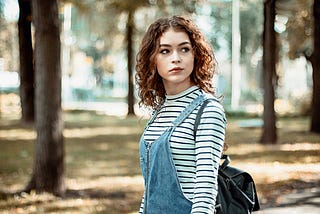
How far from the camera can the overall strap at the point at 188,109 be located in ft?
8.39

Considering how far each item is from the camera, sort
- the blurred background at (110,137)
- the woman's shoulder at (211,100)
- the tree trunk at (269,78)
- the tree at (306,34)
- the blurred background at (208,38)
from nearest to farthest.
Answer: the woman's shoulder at (211,100) → the blurred background at (110,137) → the tree trunk at (269,78) → the tree at (306,34) → the blurred background at (208,38)

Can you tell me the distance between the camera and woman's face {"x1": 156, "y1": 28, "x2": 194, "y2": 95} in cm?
265

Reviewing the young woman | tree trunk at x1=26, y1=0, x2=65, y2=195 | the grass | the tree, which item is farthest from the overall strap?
the tree

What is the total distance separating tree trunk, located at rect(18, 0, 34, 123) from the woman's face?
2110 centimetres

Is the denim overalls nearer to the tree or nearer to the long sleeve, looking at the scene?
the long sleeve

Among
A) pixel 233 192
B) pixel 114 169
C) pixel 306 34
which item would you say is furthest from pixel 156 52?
pixel 306 34

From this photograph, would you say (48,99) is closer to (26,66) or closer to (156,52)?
(156,52)

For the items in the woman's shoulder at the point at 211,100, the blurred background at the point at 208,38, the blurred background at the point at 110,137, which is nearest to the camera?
the woman's shoulder at the point at 211,100

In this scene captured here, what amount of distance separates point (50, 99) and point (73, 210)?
180cm

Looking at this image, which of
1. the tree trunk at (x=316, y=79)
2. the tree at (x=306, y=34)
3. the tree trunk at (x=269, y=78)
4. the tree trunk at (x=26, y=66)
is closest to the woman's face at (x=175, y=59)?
the tree trunk at (x=269, y=78)

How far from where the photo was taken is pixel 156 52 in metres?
2.72

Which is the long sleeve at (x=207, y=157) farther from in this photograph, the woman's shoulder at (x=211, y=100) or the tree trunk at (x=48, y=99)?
the tree trunk at (x=48, y=99)

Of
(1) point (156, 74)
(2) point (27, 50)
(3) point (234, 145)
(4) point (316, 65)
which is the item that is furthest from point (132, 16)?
(1) point (156, 74)

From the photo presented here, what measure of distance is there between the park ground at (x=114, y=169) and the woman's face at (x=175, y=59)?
1.10m
